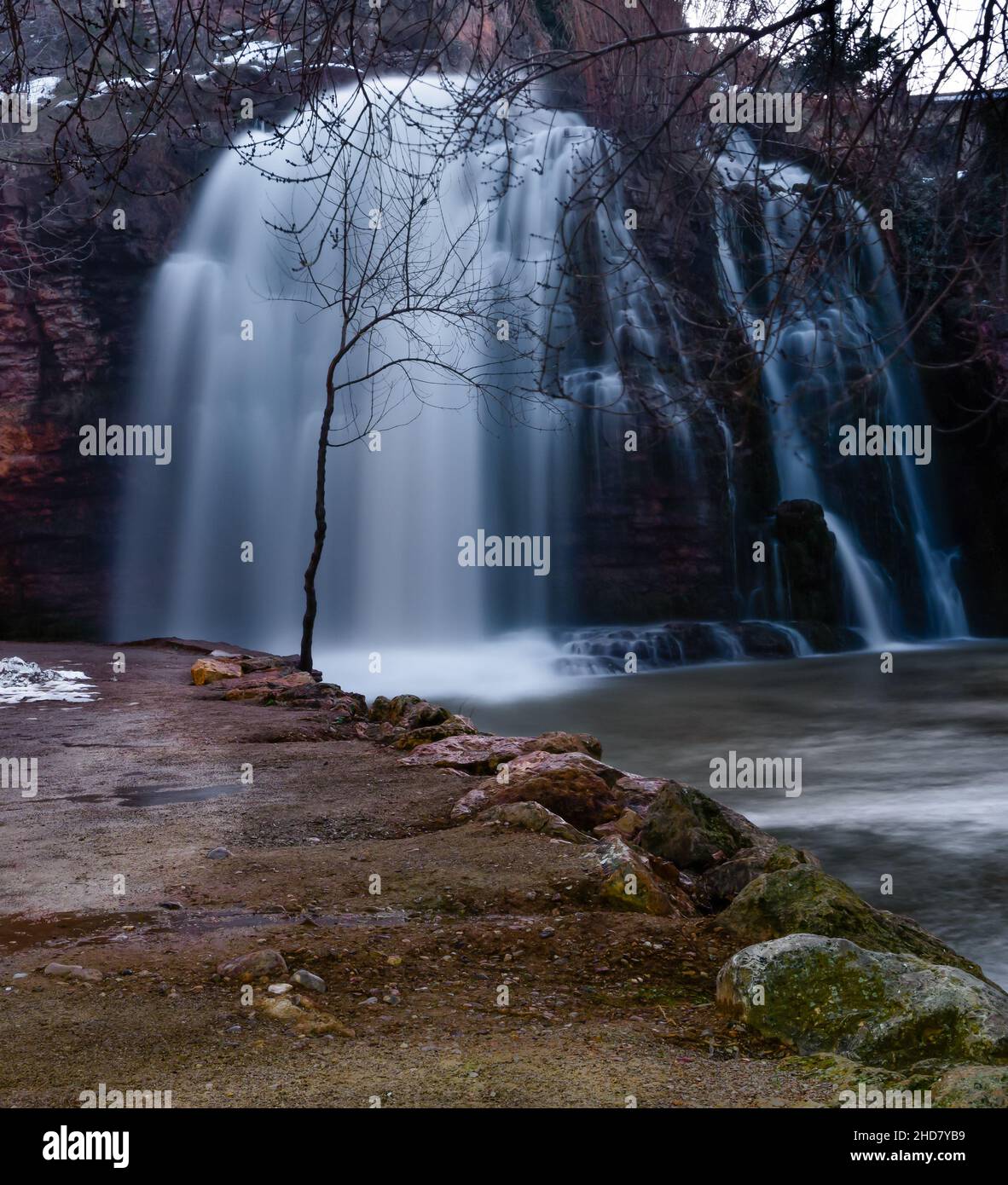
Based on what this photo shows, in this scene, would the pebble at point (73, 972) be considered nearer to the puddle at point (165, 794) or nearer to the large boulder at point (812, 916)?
the large boulder at point (812, 916)

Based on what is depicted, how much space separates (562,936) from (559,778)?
1.94 m

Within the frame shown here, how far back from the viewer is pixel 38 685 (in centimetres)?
1077

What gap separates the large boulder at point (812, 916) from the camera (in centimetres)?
360

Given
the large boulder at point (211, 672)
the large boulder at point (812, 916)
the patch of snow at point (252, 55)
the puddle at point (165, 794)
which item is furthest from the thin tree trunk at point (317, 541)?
the large boulder at point (812, 916)

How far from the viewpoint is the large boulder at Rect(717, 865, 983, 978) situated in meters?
3.60

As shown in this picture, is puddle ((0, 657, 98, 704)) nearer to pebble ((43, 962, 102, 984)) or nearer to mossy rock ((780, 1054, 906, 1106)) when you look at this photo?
pebble ((43, 962, 102, 984))

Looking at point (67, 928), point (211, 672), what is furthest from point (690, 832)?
point (211, 672)

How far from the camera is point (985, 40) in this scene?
157 inches

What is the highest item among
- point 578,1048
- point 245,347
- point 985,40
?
point 245,347

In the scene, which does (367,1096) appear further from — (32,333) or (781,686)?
(32,333)

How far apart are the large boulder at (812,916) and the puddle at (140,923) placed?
3.79 feet

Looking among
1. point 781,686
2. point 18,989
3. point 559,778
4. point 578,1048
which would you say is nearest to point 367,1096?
point 578,1048

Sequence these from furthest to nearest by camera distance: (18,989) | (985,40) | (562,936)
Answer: (985,40)
(562,936)
(18,989)

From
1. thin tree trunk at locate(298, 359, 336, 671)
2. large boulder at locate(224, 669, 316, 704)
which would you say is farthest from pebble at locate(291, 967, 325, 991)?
thin tree trunk at locate(298, 359, 336, 671)
